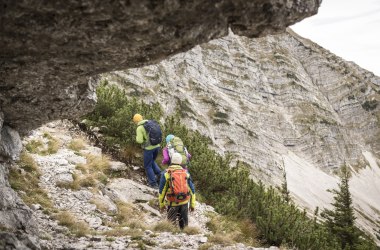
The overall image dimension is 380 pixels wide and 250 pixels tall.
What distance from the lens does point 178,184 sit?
31.1ft

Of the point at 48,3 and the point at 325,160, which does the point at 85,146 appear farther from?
the point at 325,160

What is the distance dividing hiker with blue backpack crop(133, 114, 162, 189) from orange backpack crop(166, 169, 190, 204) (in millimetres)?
2720

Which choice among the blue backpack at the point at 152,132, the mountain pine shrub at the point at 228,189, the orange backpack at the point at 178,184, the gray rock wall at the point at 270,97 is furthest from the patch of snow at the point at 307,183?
the orange backpack at the point at 178,184

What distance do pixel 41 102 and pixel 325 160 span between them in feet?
334

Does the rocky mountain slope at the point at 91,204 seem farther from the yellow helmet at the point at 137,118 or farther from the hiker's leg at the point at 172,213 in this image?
the yellow helmet at the point at 137,118

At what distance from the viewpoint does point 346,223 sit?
25906 mm

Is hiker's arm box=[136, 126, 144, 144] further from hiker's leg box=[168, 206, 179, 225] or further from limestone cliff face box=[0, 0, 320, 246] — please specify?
limestone cliff face box=[0, 0, 320, 246]

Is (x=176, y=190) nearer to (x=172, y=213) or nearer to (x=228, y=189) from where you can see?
(x=172, y=213)

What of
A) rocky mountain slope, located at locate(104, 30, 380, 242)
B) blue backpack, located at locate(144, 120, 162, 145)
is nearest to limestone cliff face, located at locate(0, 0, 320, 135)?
blue backpack, located at locate(144, 120, 162, 145)

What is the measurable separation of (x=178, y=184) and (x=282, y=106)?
103m

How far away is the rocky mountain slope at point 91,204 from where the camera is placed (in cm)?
790

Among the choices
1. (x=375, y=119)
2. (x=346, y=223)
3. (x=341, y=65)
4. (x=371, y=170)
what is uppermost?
(x=341, y=65)

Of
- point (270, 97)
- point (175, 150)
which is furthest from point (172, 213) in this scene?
point (270, 97)

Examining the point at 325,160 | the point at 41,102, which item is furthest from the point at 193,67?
the point at 41,102
